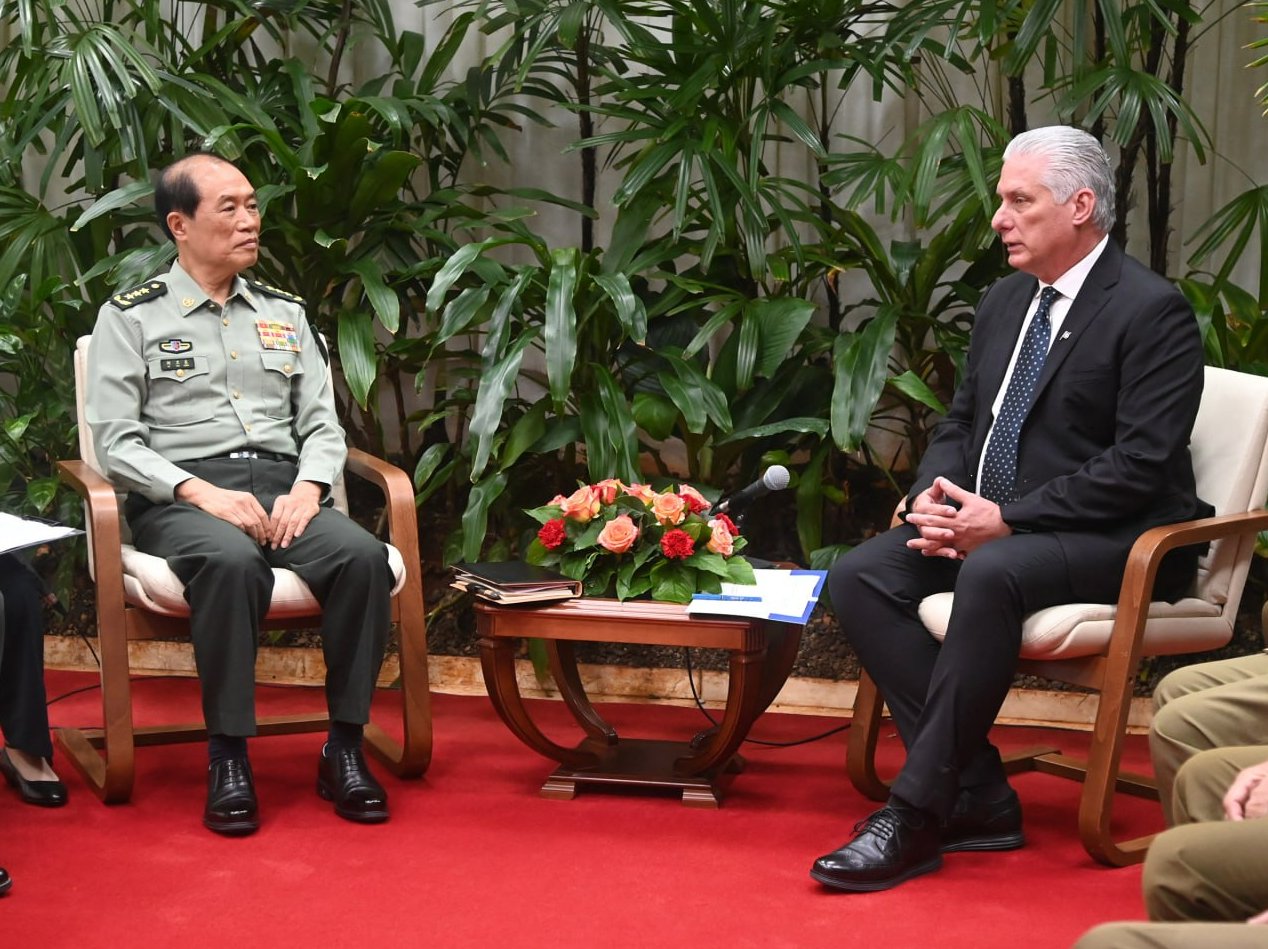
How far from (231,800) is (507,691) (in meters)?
0.55

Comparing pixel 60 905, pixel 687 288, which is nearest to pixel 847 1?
pixel 687 288

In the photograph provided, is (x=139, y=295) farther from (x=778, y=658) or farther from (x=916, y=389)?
(x=916, y=389)

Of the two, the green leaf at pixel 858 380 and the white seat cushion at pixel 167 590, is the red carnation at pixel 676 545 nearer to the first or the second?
the green leaf at pixel 858 380

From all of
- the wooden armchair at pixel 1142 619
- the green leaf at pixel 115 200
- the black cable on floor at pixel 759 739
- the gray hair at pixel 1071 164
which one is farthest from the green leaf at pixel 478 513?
the gray hair at pixel 1071 164

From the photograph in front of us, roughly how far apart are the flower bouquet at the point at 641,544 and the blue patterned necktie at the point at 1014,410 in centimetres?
49

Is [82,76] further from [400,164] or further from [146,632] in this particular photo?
[146,632]

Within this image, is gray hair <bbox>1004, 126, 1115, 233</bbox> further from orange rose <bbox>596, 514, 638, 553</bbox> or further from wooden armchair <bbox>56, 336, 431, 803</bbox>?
wooden armchair <bbox>56, 336, 431, 803</bbox>

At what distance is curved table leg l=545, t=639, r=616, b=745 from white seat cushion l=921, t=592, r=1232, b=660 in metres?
0.81

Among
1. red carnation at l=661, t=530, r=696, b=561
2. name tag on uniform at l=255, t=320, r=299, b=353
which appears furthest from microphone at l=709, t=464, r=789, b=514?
name tag on uniform at l=255, t=320, r=299, b=353

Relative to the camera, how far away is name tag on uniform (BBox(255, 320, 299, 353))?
3.05m

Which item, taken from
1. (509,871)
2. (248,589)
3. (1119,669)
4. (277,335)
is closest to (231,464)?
(277,335)

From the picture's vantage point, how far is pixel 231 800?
8.63 ft

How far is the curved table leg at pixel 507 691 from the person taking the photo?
2.83m

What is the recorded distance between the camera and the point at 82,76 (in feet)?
10.7
